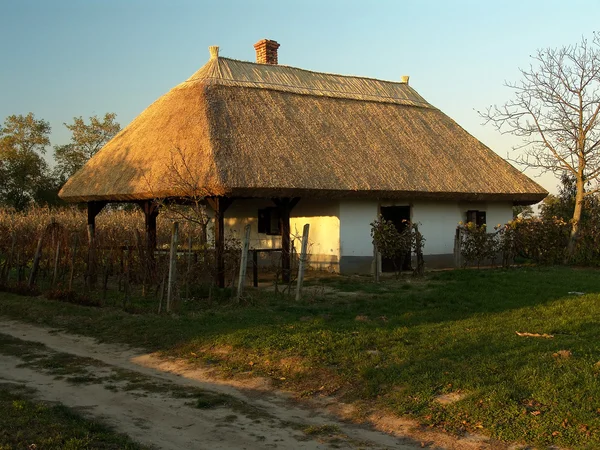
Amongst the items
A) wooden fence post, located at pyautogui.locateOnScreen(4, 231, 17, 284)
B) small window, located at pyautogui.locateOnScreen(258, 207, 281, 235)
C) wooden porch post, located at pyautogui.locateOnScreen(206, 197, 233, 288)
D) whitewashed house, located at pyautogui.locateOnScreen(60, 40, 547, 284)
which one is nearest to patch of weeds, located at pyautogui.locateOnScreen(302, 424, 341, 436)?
wooden porch post, located at pyautogui.locateOnScreen(206, 197, 233, 288)

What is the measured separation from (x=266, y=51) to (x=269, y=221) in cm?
564

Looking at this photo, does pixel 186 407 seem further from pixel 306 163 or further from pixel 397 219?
pixel 397 219

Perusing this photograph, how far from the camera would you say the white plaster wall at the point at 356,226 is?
53.1ft

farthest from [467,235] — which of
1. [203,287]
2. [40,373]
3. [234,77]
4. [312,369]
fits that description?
[40,373]

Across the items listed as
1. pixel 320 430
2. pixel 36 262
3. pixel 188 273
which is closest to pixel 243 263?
pixel 188 273

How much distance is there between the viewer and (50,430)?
15.7ft

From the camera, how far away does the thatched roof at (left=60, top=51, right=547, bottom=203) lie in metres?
14.0

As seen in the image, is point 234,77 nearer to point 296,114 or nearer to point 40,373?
point 296,114

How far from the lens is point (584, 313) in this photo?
9.73 metres

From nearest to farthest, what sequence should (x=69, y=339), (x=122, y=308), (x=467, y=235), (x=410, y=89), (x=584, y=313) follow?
(x=69, y=339) → (x=584, y=313) → (x=122, y=308) → (x=467, y=235) → (x=410, y=89)

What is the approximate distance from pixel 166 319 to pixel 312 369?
3426 mm

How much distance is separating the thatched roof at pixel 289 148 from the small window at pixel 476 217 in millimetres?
914

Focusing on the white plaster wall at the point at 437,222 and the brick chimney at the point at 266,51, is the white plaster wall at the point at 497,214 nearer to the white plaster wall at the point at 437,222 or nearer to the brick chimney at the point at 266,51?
the white plaster wall at the point at 437,222

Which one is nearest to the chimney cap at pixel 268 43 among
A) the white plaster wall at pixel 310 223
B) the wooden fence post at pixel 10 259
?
the white plaster wall at pixel 310 223
